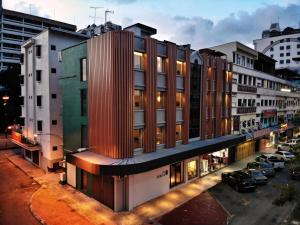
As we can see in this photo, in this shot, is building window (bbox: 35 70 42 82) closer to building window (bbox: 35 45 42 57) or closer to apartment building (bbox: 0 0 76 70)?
building window (bbox: 35 45 42 57)

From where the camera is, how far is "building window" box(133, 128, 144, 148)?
23514 millimetres

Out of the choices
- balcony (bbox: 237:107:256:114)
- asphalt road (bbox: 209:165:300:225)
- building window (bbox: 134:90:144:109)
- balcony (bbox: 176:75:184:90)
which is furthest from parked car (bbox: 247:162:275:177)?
building window (bbox: 134:90:144:109)

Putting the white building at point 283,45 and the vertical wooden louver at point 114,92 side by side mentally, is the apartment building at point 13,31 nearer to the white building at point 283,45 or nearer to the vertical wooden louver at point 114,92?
the vertical wooden louver at point 114,92

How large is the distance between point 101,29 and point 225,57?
18538 millimetres

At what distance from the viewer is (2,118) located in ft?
207

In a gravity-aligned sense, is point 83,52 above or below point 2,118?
above

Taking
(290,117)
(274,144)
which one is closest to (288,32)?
(290,117)

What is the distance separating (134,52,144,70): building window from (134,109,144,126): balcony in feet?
13.0

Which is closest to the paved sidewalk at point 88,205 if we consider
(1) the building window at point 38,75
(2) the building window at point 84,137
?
(2) the building window at point 84,137

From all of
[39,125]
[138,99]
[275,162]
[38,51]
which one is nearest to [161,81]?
[138,99]

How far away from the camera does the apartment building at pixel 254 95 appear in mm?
39500

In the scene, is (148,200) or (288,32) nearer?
(148,200)

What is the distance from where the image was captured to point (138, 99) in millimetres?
23812

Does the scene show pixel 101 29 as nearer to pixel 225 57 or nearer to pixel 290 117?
pixel 225 57
